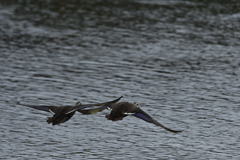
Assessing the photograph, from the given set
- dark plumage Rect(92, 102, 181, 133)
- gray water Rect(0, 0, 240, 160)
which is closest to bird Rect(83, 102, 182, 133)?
dark plumage Rect(92, 102, 181, 133)

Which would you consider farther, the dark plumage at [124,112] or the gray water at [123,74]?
the gray water at [123,74]

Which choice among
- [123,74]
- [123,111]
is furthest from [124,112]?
[123,74]

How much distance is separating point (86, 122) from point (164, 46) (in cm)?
1990

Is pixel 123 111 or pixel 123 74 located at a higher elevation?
pixel 123 111

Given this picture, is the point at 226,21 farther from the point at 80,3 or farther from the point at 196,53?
the point at 80,3

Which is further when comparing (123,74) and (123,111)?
(123,74)

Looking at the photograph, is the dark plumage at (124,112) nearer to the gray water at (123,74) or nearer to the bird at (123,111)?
the bird at (123,111)

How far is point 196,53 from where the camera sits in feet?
150

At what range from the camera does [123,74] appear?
3844 cm

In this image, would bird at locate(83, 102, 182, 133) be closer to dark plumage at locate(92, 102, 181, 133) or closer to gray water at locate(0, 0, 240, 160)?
dark plumage at locate(92, 102, 181, 133)

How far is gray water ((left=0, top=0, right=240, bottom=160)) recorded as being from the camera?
25.8 meters

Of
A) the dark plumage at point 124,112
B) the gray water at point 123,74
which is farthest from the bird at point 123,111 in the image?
the gray water at point 123,74

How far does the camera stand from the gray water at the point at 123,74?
2580 centimetres

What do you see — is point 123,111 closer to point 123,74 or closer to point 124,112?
point 124,112
